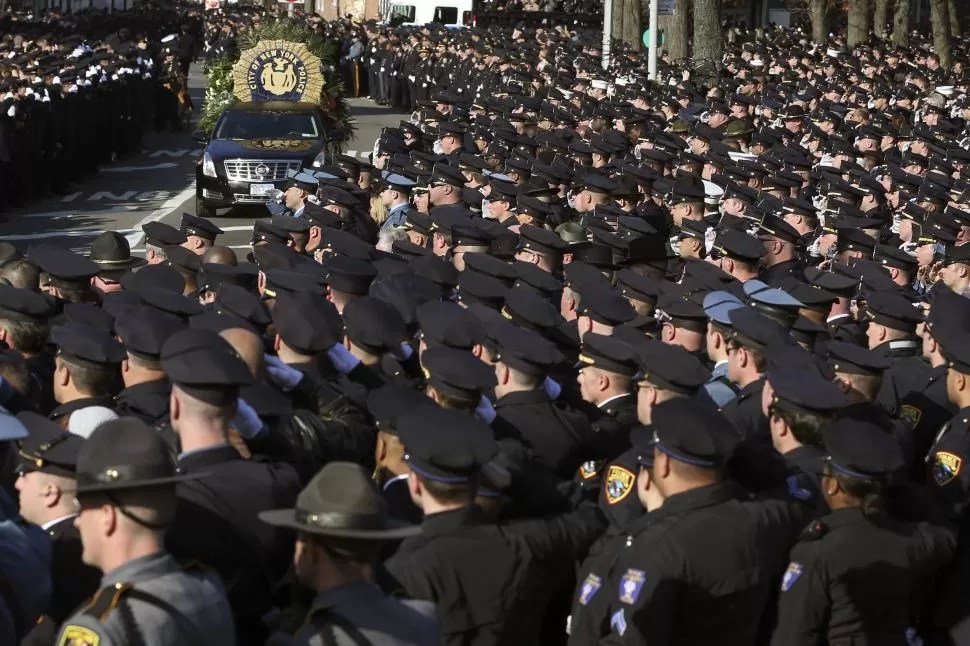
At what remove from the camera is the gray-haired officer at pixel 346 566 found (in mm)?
3898

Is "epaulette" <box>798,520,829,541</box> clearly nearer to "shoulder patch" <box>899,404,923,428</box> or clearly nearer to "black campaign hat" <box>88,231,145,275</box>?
"shoulder patch" <box>899,404,923,428</box>

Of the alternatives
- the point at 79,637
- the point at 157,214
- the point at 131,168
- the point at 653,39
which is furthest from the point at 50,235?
the point at 79,637

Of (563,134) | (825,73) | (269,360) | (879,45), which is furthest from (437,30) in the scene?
(269,360)

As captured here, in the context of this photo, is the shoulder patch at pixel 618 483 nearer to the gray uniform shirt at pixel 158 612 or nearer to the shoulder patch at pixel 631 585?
the shoulder patch at pixel 631 585

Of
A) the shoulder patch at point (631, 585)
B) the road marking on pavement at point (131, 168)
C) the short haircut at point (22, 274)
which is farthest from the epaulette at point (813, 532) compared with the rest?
the road marking on pavement at point (131, 168)

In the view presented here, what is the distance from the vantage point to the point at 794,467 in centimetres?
563

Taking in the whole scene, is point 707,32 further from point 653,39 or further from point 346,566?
point 346,566

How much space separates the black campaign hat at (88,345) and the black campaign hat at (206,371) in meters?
1.14

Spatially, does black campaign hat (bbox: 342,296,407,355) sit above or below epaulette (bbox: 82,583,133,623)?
below

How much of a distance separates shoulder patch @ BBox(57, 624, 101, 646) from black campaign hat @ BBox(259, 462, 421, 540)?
585mm

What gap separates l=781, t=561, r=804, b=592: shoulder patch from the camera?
207 inches

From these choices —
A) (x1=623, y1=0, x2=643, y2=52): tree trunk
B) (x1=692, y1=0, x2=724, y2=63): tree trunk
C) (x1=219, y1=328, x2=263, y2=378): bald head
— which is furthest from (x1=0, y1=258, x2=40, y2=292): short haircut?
(x1=623, y1=0, x2=643, y2=52): tree trunk

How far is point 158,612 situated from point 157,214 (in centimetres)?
1896

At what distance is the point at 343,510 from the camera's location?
395cm
